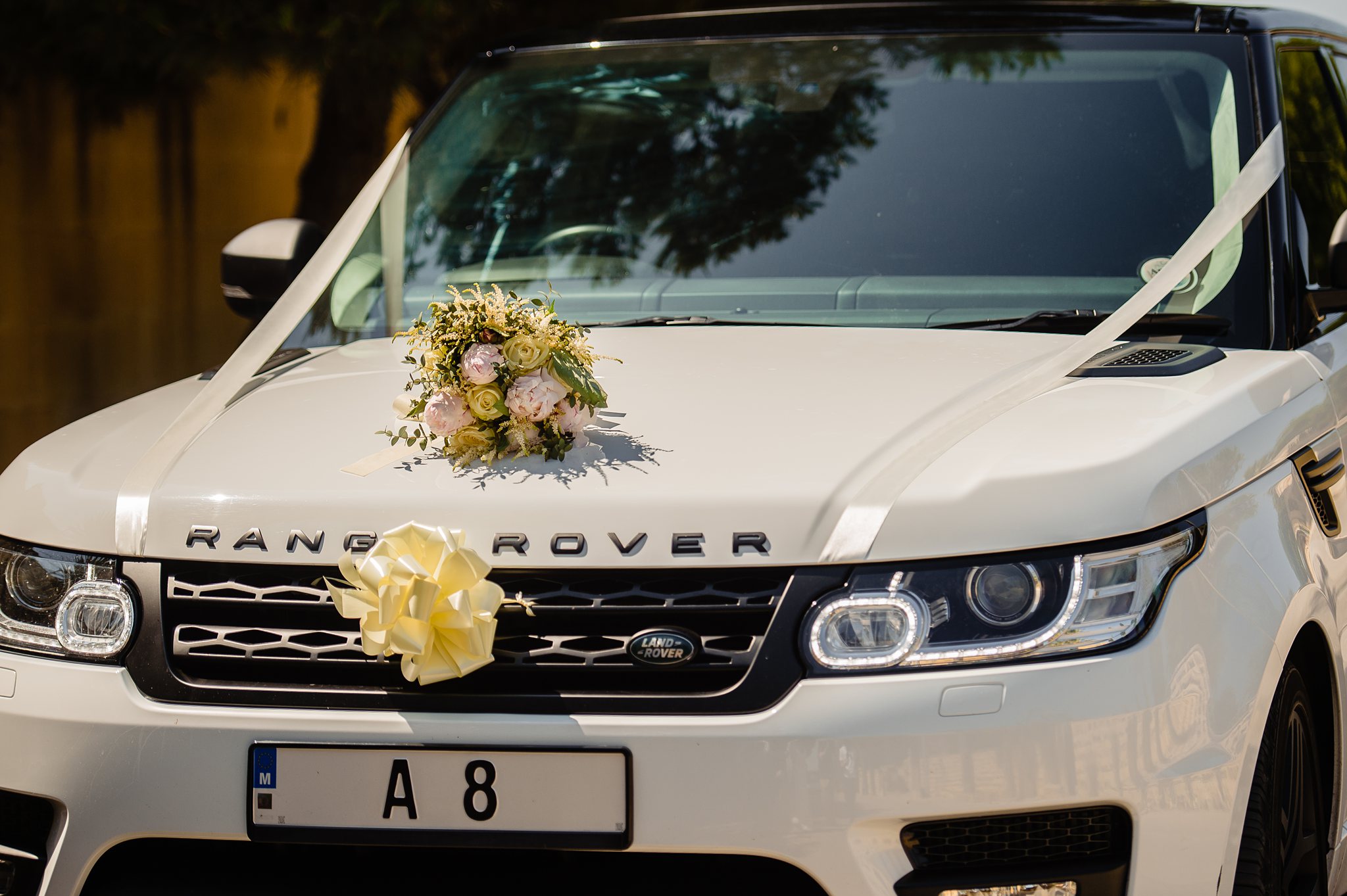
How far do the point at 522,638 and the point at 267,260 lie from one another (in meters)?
1.80

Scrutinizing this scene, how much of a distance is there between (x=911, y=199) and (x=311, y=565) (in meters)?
1.70

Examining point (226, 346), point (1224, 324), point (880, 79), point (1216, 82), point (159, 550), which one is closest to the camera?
point (159, 550)

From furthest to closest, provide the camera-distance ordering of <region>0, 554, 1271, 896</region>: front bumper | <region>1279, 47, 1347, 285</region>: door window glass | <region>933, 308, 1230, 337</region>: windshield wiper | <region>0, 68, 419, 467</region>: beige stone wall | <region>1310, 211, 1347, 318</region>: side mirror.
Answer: <region>0, 68, 419, 467</region>: beige stone wall → <region>1279, 47, 1347, 285</region>: door window glass → <region>1310, 211, 1347, 318</region>: side mirror → <region>933, 308, 1230, 337</region>: windshield wiper → <region>0, 554, 1271, 896</region>: front bumper

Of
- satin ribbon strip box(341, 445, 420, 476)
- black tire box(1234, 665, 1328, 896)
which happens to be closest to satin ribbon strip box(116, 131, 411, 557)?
satin ribbon strip box(341, 445, 420, 476)

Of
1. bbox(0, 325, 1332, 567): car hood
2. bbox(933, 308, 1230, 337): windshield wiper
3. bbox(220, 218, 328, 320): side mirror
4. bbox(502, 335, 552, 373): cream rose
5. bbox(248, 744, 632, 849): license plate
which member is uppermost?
bbox(220, 218, 328, 320): side mirror

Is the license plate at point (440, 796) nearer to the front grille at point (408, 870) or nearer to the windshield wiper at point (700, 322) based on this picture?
the front grille at point (408, 870)

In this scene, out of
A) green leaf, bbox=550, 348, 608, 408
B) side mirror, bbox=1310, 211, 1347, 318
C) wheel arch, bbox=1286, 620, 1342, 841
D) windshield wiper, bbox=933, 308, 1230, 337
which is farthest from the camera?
side mirror, bbox=1310, 211, 1347, 318

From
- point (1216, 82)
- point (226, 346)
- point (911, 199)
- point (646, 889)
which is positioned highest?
point (226, 346)

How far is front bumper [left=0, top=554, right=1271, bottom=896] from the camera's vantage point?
2234 mm

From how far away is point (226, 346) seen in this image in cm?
980

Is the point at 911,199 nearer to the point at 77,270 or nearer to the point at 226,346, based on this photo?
the point at 77,270

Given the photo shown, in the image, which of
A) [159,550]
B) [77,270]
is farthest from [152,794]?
[77,270]

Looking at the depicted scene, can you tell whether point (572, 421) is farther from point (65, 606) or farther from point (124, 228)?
point (124, 228)

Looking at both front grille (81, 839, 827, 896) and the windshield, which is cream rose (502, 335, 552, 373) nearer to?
front grille (81, 839, 827, 896)
